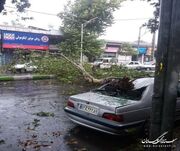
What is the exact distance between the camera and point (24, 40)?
34906 millimetres

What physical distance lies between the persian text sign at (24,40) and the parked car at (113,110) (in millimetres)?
27838

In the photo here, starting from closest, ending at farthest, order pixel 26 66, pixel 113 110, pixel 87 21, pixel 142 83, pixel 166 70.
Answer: pixel 166 70 < pixel 113 110 < pixel 142 83 < pixel 26 66 < pixel 87 21

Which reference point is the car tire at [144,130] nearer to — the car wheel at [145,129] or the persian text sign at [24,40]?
the car wheel at [145,129]

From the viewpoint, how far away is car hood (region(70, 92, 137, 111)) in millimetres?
5746

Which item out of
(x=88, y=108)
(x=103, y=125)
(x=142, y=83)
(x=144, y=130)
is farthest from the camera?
(x=142, y=83)

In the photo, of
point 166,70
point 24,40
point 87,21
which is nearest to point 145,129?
point 166,70

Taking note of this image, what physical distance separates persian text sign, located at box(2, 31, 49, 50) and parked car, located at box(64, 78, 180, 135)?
2784cm

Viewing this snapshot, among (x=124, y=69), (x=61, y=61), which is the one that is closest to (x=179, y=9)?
(x=61, y=61)

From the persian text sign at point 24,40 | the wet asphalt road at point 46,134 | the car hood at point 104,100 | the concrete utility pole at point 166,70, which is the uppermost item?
the persian text sign at point 24,40

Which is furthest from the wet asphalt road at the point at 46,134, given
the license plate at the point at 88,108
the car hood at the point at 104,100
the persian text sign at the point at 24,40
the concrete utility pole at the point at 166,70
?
the persian text sign at the point at 24,40

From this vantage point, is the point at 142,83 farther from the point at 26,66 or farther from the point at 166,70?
the point at 26,66

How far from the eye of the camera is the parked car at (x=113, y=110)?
556 cm

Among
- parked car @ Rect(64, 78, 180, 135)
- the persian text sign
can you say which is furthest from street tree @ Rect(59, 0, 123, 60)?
parked car @ Rect(64, 78, 180, 135)

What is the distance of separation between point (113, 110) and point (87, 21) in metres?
32.9
